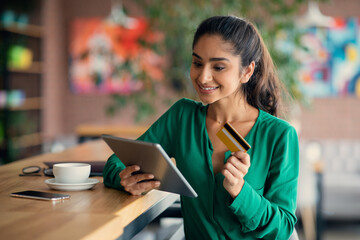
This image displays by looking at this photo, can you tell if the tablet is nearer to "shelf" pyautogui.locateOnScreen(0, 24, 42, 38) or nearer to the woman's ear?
the woman's ear

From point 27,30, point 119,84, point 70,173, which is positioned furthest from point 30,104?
point 70,173

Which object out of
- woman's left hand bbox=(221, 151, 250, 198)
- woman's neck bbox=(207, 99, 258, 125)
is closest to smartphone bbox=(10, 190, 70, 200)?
woman's left hand bbox=(221, 151, 250, 198)

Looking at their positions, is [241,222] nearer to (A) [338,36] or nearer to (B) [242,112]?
(B) [242,112]

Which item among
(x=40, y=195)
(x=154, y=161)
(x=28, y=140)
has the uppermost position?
(x=154, y=161)

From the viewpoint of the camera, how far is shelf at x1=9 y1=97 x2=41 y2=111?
6.03 m

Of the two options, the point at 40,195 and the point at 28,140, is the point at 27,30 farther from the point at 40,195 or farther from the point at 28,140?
the point at 40,195

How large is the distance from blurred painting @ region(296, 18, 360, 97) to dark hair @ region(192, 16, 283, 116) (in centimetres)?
484

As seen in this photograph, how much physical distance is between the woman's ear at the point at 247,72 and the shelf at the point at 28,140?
4.61 meters

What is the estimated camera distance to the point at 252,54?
1.60m

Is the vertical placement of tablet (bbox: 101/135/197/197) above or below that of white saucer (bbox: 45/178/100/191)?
above

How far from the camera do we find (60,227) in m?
1.07

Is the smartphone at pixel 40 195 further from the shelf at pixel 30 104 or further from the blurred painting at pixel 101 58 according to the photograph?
the blurred painting at pixel 101 58

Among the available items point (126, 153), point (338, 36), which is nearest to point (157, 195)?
point (126, 153)

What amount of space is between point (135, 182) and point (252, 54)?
0.54m
